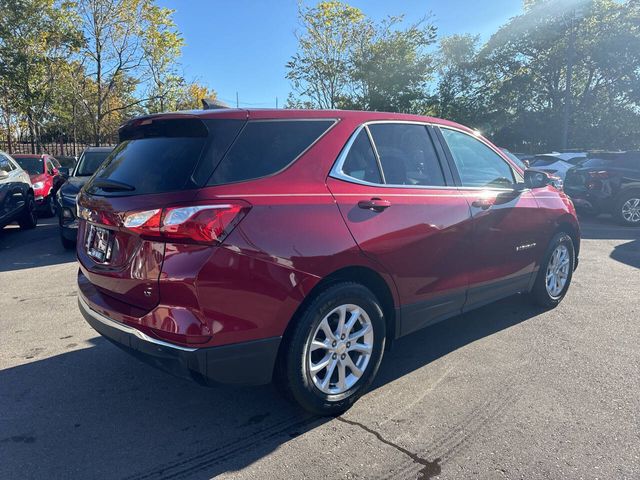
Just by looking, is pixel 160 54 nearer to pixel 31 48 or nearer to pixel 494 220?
pixel 31 48

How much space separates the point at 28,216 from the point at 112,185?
27.3ft

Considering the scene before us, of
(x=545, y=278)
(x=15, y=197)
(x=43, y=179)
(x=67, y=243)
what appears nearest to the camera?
(x=545, y=278)

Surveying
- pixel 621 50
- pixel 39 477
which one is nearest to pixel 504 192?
pixel 39 477

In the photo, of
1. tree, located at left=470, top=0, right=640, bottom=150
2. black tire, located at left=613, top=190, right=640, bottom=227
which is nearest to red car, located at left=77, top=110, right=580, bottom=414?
black tire, located at left=613, top=190, right=640, bottom=227

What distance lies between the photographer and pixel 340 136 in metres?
3.08

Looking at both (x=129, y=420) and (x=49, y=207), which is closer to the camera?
(x=129, y=420)

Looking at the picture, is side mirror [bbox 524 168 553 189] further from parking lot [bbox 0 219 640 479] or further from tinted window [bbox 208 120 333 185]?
tinted window [bbox 208 120 333 185]

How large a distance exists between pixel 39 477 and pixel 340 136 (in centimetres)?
248

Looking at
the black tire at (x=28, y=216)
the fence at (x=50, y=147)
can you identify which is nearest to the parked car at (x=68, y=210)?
the black tire at (x=28, y=216)

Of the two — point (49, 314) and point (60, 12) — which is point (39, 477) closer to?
point (49, 314)

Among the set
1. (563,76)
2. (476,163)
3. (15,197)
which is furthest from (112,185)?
(563,76)

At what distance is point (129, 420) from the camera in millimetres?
2998

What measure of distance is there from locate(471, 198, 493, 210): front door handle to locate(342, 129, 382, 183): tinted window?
1009 millimetres

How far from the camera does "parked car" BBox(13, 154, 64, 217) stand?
11.3 m
